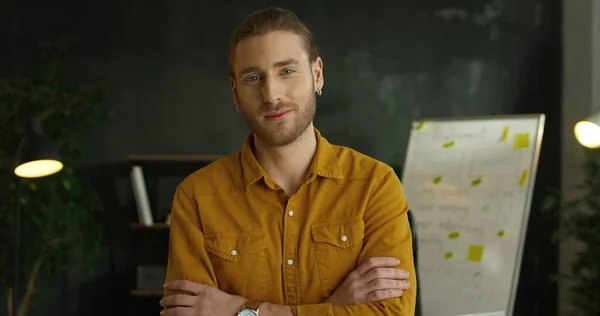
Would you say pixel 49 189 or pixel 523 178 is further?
pixel 49 189

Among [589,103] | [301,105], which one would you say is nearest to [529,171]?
[589,103]

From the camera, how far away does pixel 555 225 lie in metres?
5.27

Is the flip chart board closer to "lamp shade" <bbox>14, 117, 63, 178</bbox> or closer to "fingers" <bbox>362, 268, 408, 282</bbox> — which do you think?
"lamp shade" <bbox>14, 117, 63, 178</bbox>

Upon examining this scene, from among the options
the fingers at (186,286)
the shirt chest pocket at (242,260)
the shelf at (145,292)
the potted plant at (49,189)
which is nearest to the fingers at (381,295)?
the shirt chest pocket at (242,260)

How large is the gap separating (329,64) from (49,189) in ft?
6.52

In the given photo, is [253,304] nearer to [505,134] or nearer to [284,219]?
[284,219]

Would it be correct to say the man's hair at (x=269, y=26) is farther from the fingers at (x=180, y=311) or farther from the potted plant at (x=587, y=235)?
the potted plant at (x=587, y=235)

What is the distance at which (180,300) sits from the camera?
1.82 meters

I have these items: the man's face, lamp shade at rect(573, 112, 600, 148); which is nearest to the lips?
the man's face

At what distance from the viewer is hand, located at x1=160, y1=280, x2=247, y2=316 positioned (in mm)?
1772

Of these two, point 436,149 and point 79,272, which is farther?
point 79,272

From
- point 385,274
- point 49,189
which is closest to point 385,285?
point 385,274

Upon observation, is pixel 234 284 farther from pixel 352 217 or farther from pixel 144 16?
pixel 144 16

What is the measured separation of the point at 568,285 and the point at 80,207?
121 inches
